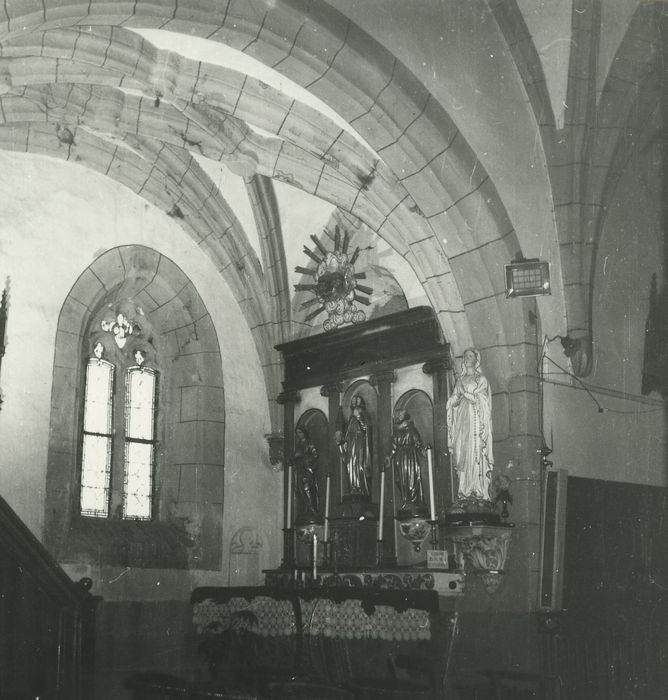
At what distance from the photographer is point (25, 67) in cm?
920

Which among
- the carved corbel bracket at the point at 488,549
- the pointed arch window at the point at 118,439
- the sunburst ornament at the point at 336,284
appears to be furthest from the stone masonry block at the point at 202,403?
the carved corbel bracket at the point at 488,549

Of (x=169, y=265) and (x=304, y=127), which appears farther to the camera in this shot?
(x=169, y=265)

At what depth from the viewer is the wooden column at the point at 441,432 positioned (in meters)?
10.5

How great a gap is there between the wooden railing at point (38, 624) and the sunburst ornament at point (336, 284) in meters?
4.93

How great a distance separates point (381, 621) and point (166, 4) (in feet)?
17.8

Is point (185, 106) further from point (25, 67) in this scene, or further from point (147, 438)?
point (147, 438)

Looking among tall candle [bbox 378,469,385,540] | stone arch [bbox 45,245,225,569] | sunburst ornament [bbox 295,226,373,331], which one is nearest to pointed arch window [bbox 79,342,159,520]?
stone arch [bbox 45,245,225,569]

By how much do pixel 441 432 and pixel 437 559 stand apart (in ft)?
5.31

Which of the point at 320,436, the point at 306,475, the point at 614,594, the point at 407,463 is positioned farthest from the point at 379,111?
the point at 614,594

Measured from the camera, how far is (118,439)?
467 inches

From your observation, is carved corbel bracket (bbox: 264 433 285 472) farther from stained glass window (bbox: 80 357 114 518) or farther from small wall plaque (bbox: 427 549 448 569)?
small wall plaque (bbox: 427 549 448 569)

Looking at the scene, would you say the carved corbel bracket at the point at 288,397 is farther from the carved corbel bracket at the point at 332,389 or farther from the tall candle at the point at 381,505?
the tall candle at the point at 381,505

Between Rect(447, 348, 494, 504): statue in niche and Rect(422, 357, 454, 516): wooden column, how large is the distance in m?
0.98

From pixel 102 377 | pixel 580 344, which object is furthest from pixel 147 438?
pixel 580 344
